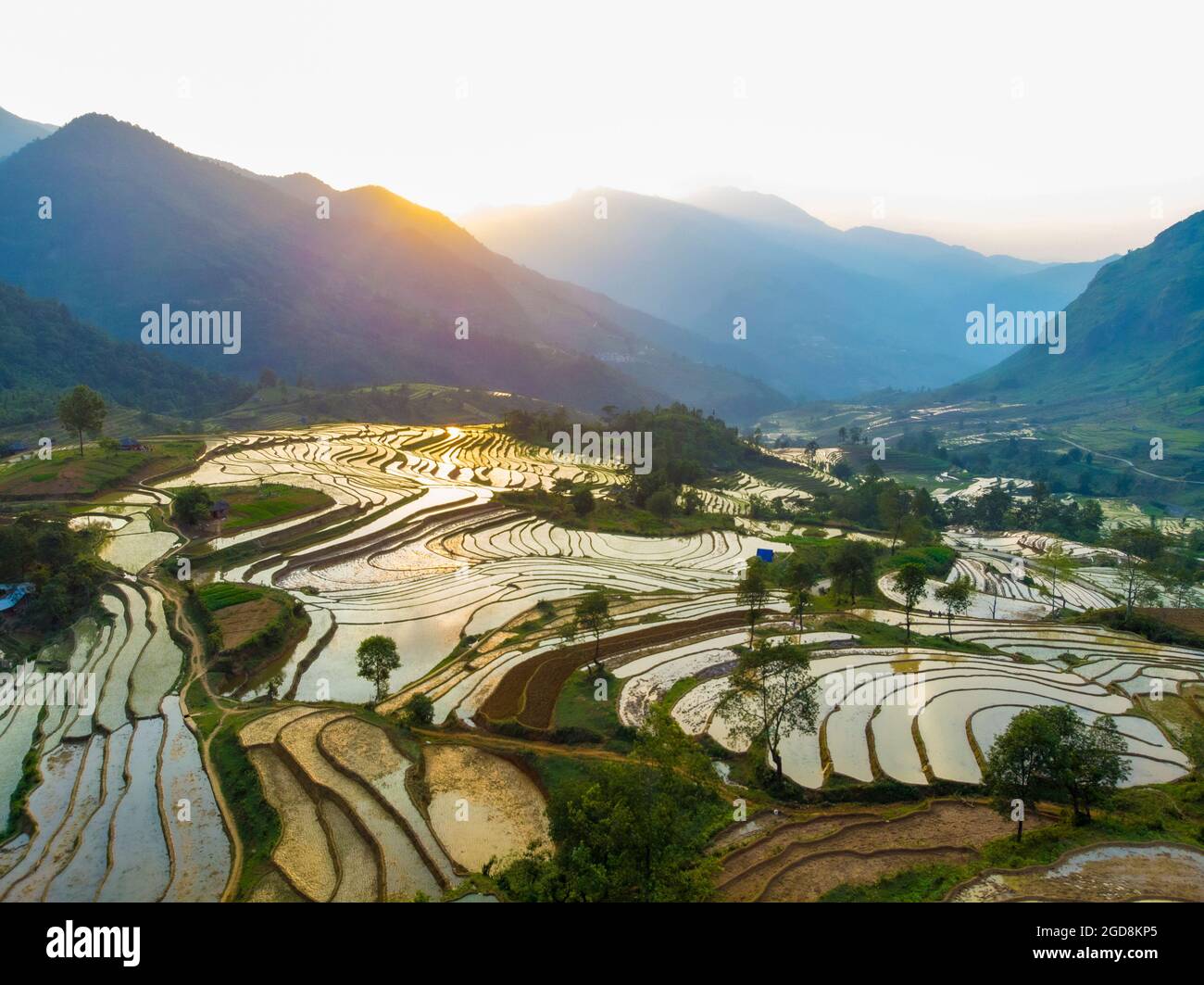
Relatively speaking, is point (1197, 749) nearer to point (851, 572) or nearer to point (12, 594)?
point (851, 572)

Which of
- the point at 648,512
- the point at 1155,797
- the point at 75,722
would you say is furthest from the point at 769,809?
the point at 648,512

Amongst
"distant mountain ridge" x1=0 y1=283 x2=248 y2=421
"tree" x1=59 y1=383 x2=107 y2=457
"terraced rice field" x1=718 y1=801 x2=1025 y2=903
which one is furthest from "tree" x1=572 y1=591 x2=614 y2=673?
"distant mountain ridge" x1=0 y1=283 x2=248 y2=421

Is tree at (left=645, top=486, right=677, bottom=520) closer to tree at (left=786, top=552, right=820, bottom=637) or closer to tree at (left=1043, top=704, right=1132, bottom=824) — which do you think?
tree at (left=786, top=552, right=820, bottom=637)

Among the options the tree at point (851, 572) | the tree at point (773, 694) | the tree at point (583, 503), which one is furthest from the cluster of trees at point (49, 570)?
the tree at point (851, 572)

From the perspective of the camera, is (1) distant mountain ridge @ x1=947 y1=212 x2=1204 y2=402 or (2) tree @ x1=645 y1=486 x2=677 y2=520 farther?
(1) distant mountain ridge @ x1=947 y1=212 x2=1204 y2=402

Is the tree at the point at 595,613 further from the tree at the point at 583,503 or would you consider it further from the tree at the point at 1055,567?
the tree at the point at 1055,567
